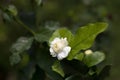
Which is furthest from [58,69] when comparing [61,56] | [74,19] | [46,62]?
[74,19]

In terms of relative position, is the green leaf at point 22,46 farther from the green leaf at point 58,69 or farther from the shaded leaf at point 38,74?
the green leaf at point 58,69

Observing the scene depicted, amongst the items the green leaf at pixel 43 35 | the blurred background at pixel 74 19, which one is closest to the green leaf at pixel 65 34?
the green leaf at pixel 43 35

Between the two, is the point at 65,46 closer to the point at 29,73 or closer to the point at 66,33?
the point at 66,33

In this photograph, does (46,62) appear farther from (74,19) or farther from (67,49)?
(74,19)

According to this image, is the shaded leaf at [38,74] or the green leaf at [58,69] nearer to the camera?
the green leaf at [58,69]

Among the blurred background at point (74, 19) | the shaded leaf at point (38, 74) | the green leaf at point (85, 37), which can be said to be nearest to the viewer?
the green leaf at point (85, 37)

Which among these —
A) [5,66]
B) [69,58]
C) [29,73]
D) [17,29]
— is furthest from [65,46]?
[5,66]

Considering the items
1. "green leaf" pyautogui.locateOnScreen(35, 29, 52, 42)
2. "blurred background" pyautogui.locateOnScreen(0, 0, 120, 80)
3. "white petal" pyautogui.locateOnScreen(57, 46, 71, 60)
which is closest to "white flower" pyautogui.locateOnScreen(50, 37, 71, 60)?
"white petal" pyautogui.locateOnScreen(57, 46, 71, 60)
